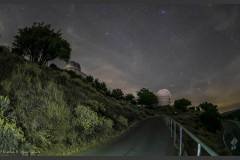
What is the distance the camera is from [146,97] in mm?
8688

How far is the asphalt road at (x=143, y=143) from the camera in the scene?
7871 millimetres

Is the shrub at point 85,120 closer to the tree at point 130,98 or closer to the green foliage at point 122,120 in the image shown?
the green foliage at point 122,120

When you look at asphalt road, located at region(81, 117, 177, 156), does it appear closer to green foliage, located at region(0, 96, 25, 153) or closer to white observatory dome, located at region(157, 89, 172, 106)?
white observatory dome, located at region(157, 89, 172, 106)

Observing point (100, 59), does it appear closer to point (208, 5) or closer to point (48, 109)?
point (48, 109)

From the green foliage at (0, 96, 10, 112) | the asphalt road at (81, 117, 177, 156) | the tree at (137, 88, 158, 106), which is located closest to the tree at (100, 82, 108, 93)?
the tree at (137, 88, 158, 106)

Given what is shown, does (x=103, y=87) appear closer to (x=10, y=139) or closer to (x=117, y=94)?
(x=117, y=94)

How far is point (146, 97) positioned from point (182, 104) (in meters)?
0.73

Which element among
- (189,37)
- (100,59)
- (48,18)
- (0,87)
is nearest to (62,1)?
(48,18)

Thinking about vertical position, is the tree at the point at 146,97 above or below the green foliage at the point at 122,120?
above

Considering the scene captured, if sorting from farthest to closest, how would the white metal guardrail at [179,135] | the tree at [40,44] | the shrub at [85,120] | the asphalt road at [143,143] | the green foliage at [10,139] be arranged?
the tree at [40,44] < the shrub at [85,120] < the asphalt road at [143,143] < the green foliage at [10,139] < the white metal guardrail at [179,135]

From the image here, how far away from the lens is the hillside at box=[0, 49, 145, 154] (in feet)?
25.2

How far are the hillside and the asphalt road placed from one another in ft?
0.79

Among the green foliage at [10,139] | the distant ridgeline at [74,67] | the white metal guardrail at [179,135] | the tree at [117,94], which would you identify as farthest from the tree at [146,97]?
the green foliage at [10,139]

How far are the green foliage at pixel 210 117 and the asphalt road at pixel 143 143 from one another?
79 centimetres
